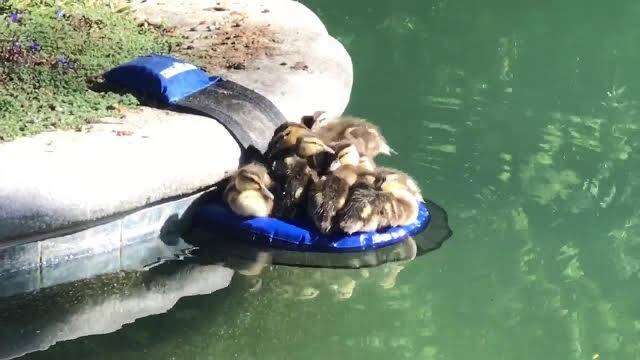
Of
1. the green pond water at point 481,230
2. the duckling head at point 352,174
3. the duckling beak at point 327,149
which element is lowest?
the green pond water at point 481,230

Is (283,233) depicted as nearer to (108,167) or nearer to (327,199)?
(327,199)

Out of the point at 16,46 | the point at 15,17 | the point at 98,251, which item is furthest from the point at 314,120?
the point at 15,17

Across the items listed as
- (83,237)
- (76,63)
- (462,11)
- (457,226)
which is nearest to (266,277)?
(83,237)

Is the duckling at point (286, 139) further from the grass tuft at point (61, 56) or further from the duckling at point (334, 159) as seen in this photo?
the grass tuft at point (61, 56)

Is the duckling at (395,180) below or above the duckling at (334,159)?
below

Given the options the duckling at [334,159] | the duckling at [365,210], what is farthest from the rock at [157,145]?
the duckling at [365,210]

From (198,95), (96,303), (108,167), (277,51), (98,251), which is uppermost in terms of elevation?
(108,167)

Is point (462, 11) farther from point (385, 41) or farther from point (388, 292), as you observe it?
point (388, 292)
